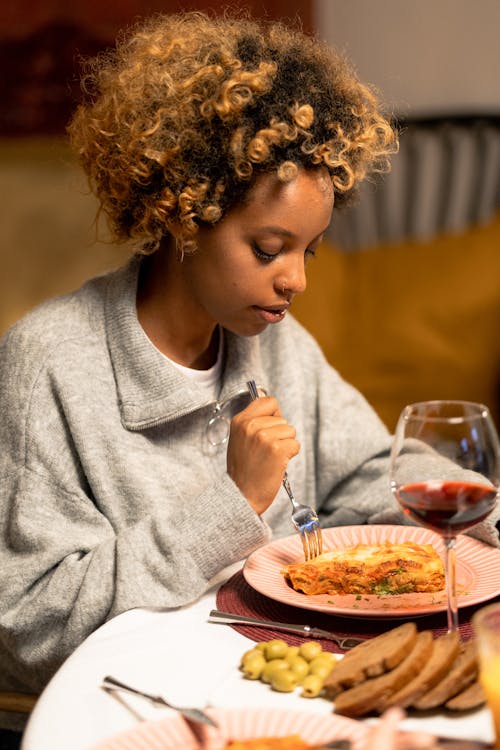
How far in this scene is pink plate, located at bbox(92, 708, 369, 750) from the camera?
2.51ft

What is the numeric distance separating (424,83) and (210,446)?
2.55 m

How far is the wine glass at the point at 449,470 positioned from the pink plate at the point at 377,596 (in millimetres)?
167

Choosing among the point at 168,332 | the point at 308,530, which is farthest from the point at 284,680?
Answer: the point at 168,332

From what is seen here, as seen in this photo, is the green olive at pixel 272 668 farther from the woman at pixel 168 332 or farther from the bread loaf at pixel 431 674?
the woman at pixel 168 332

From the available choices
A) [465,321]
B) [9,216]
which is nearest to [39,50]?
[9,216]

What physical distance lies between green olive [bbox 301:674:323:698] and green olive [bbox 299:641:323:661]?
39mm

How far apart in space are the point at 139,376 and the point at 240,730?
705 mm

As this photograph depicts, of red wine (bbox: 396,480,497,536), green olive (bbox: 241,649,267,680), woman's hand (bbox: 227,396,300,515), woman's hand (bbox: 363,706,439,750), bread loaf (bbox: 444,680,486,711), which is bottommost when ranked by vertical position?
green olive (bbox: 241,649,267,680)

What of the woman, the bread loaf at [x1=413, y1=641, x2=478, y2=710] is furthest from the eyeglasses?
the bread loaf at [x1=413, y1=641, x2=478, y2=710]

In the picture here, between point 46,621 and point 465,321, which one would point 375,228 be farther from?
point 46,621

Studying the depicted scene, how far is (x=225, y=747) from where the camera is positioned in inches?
29.2

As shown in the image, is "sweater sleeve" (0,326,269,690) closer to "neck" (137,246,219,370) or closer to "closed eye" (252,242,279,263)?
"neck" (137,246,219,370)

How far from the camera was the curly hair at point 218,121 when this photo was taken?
4.24 ft

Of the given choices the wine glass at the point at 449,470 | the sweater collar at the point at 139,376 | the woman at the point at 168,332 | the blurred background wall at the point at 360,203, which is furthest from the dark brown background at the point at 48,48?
the wine glass at the point at 449,470
